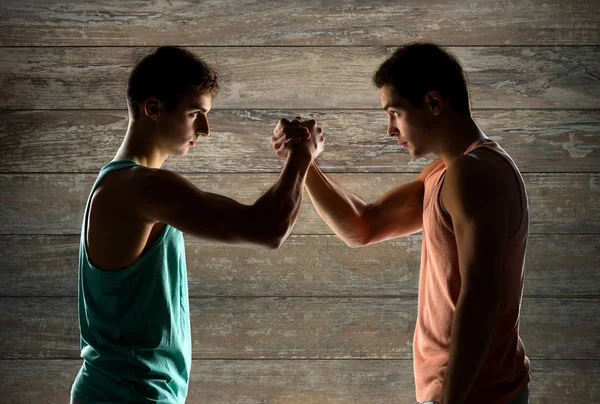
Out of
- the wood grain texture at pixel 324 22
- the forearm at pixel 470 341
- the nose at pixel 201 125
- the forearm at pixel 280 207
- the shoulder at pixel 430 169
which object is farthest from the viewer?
the wood grain texture at pixel 324 22

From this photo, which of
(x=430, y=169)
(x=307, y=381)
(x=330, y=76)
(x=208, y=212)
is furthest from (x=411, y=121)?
(x=307, y=381)

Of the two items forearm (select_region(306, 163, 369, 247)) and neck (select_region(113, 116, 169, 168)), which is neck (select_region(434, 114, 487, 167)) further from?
neck (select_region(113, 116, 169, 168))

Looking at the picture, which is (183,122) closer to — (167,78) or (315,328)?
(167,78)

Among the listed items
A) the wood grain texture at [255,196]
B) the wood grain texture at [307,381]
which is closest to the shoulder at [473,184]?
the wood grain texture at [255,196]

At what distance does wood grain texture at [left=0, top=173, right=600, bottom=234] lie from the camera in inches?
71.0

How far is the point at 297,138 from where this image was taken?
55.6 inches

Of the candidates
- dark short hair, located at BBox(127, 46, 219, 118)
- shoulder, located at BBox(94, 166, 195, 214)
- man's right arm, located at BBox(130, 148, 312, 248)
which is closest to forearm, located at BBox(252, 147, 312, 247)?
man's right arm, located at BBox(130, 148, 312, 248)

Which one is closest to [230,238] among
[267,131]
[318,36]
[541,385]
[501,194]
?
[501,194]

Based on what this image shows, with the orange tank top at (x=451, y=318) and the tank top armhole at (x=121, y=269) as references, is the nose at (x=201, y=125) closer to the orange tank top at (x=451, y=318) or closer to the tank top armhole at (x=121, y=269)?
the tank top armhole at (x=121, y=269)

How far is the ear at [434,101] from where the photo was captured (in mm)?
1278

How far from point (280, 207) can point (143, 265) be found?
25 centimetres

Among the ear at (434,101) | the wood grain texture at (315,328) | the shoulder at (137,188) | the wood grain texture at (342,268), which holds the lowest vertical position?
the wood grain texture at (315,328)

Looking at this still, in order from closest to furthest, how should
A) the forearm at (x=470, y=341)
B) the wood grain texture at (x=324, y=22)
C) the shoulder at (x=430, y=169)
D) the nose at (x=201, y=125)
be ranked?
the forearm at (x=470, y=341)
the nose at (x=201, y=125)
the shoulder at (x=430, y=169)
the wood grain texture at (x=324, y=22)

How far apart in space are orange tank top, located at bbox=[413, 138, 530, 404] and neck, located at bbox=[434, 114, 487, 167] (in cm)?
3
